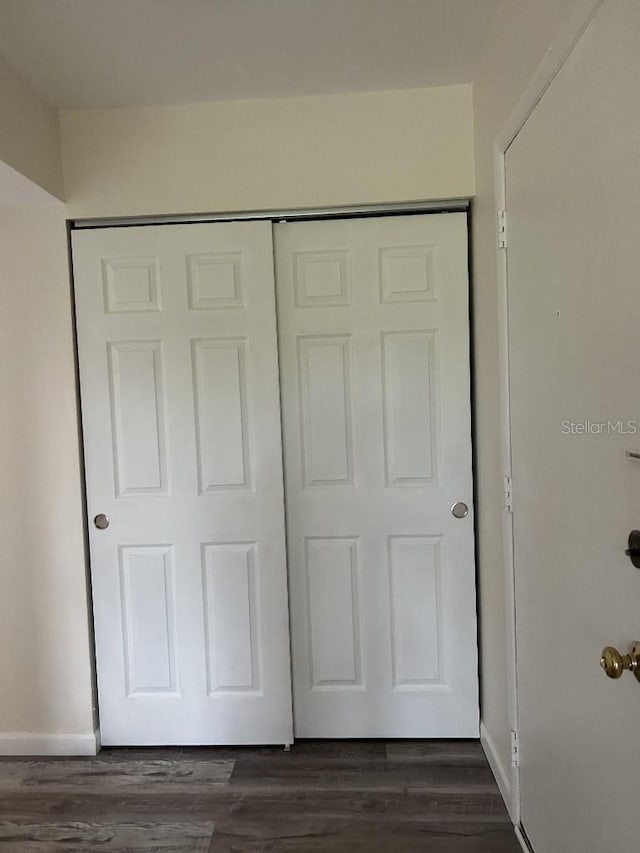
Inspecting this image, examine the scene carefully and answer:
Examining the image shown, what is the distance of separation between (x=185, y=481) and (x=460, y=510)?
1034mm

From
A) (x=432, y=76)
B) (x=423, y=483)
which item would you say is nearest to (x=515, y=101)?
(x=432, y=76)

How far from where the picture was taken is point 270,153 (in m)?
2.09

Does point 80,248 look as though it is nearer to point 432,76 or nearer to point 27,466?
point 27,466

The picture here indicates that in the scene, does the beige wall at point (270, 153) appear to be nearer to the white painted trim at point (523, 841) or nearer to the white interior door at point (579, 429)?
the white interior door at point (579, 429)

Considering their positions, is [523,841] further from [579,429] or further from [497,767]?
[579,429]

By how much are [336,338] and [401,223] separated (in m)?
0.47

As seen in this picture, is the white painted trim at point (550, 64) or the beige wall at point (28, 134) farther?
the beige wall at point (28, 134)

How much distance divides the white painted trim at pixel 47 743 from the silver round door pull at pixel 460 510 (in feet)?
5.31

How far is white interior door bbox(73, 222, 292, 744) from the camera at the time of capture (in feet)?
7.06

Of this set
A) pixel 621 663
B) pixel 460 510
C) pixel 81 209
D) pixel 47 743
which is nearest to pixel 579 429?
pixel 621 663

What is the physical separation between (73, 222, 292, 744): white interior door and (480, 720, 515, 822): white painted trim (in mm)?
739

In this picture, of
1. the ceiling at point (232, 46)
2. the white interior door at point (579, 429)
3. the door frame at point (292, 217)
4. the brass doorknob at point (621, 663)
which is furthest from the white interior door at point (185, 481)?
the brass doorknob at point (621, 663)

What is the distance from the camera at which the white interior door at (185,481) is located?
2152mm

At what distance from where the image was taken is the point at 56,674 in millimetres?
2242
